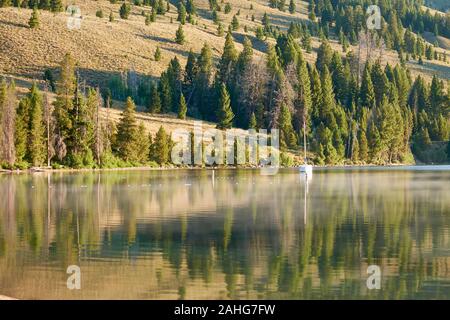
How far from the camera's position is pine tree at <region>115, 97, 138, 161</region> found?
113 m

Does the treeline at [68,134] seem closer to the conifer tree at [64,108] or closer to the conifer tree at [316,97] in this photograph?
the conifer tree at [64,108]

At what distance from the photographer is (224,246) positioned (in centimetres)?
2875

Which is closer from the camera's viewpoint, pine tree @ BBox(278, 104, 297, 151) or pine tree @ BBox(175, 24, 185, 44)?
pine tree @ BBox(278, 104, 297, 151)

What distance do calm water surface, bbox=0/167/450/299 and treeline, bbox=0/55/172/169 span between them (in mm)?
45746

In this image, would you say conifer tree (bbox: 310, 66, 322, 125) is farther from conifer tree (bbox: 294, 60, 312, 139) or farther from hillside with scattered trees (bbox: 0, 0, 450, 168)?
conifer tree (bbox: 294, 60, 312, 139)

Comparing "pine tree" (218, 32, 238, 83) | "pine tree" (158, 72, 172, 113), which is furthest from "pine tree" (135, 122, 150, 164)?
"pine tree" (218, 32, 238, 83)

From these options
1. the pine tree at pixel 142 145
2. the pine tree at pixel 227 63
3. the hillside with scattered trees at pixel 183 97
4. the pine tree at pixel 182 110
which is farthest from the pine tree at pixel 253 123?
the pine tree at pixel 142 145

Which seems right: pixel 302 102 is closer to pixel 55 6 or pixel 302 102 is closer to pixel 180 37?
pixel 180 37

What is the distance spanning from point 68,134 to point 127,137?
A: 33.1ft

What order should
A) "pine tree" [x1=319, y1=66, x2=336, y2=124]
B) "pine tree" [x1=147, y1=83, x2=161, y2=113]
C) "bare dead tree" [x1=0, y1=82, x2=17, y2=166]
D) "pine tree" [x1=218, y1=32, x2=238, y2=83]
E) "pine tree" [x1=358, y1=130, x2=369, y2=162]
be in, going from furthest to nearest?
"pine tree" [x1=218, y1=32, x2=238, y2=83] → "pine tree" [x1=319, y1=66, x2=336, y2=124] → "pine tree" [x1=358, y1=130, x2=369, y2=162] → "pine tree" [x1=147, y1=83, x2=161, y2=113] → "bare dead tree" [x1=0, y1=82, x2=17, y2=166]

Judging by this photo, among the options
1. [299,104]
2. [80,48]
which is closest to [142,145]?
[299,104]

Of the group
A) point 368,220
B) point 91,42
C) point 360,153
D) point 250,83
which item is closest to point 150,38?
point 91,42

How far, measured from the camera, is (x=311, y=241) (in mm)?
30109
